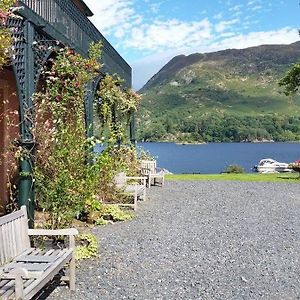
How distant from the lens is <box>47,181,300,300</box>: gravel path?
5.87 metres

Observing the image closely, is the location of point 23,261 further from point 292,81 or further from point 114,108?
point 292,81

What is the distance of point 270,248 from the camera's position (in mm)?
8266

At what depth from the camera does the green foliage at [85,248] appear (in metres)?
7.11

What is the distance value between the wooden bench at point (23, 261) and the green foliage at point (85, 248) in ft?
3.80

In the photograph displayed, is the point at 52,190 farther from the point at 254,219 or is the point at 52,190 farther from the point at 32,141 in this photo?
the point at 254,219

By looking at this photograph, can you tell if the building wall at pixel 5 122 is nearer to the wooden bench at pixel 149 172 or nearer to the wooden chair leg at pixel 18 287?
the wooden chair leg at pixel 18 287

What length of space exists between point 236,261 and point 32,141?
3.34 m

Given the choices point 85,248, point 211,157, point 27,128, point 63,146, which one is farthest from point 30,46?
point 211,157

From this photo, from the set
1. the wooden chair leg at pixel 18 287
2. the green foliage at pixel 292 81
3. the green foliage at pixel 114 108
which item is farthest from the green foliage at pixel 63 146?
the green foliage at pixel 292 81

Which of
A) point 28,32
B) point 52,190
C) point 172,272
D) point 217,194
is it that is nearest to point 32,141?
point 52,190

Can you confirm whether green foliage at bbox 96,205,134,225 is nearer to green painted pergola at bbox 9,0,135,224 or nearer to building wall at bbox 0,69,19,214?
Answer: building wall at bbox 0,69,19,214

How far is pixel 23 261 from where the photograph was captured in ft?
17.6

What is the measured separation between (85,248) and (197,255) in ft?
5.50

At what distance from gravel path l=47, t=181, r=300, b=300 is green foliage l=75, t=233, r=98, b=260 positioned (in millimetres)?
172
